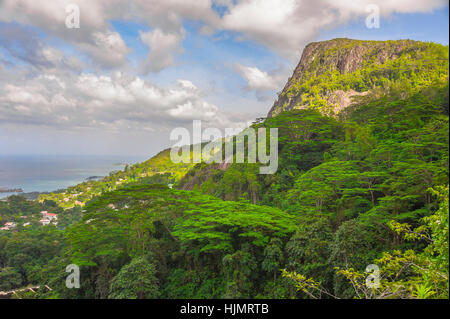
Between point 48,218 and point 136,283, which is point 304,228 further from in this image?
point 48,218

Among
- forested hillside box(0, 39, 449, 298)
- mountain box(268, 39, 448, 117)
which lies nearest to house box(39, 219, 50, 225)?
forested hillside box(0, 39, 449, 298)

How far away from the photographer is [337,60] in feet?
172

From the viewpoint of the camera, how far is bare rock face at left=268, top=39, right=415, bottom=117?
1674 inches

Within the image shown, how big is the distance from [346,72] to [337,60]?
5.00 metres

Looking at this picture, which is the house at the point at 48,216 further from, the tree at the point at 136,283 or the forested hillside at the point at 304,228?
the tree at the point at 136,283

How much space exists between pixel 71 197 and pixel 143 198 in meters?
74.0

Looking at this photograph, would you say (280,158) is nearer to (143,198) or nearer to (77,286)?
(143,198)

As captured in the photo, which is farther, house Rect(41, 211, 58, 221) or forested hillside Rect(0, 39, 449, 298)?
house Rect(41, 211, 58, 221)

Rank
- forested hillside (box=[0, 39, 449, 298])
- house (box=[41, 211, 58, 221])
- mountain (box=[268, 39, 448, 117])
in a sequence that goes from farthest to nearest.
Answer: house (box=[41, 211, 58, 221]) < mountain (box=[268, 39, 448, 117]) < forested hillside (box=[0, 39, 449, 298])

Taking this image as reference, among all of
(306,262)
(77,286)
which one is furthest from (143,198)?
(306,262)

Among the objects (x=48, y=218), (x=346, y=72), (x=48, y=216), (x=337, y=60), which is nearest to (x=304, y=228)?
(x=346, y=72)

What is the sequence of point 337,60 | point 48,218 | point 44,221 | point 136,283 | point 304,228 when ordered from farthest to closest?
point 337,60, point 48,218, point 44,221, point 136,283, point 304,228

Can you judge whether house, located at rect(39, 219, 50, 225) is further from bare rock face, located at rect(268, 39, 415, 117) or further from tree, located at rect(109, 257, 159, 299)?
bare rock face, located at rect(268, 39, 415, 117)
